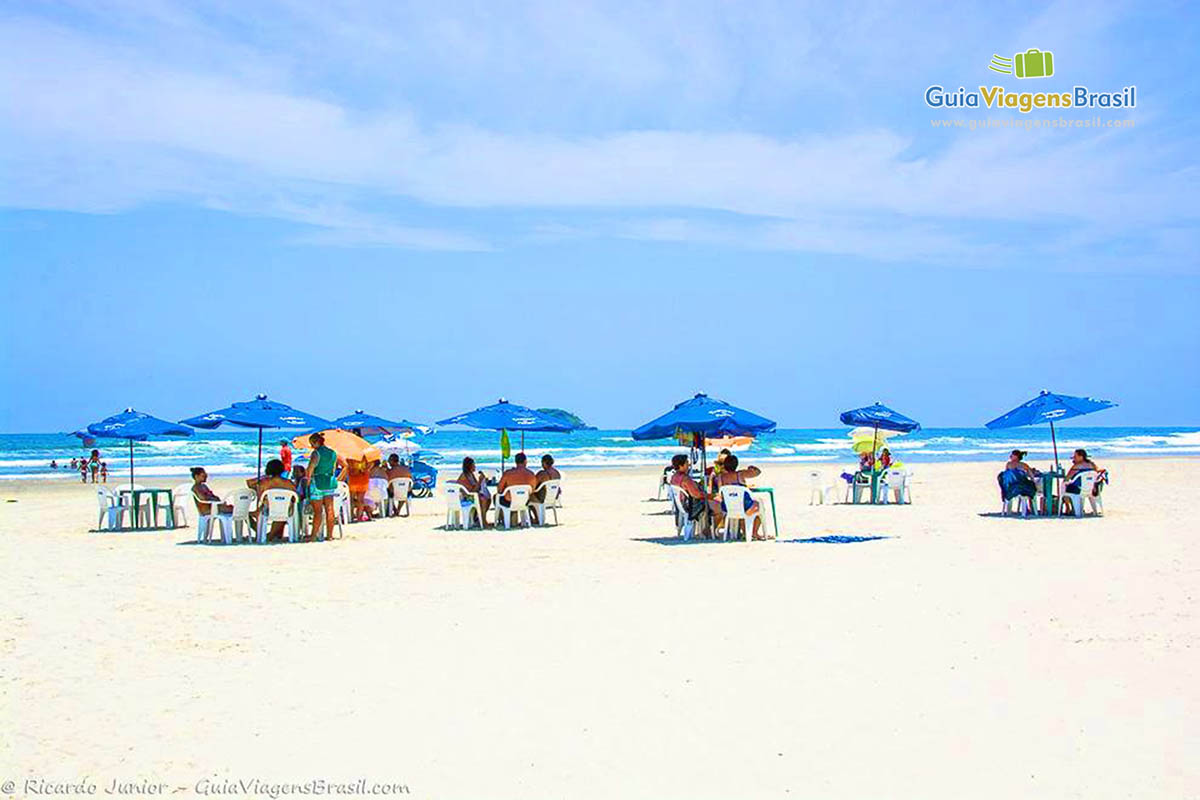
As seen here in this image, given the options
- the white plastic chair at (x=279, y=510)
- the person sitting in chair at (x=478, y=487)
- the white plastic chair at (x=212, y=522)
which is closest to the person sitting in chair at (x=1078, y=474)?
the person sitting in chair at (x=478, y=487)

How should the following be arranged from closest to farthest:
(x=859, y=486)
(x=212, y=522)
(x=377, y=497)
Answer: (x=212, y=522) < (x=377, y=497) < (x=859, y=486)

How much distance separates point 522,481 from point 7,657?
338 inches

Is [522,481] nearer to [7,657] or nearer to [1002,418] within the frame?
[1002,418]

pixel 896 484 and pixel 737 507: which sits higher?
pixel 896 484

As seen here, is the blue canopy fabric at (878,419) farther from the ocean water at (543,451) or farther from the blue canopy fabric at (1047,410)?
the ocean water at (543,451)

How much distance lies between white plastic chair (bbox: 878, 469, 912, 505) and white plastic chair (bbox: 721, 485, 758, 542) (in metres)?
6.24

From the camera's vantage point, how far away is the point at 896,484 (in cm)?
1806

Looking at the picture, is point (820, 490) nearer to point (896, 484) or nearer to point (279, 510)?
point (896, 484)

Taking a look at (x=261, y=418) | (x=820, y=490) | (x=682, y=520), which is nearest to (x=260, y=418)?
(x=261, y=418)

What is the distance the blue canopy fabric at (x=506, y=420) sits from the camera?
15227 millimetres

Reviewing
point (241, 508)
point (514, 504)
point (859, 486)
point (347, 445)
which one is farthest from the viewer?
point (859, 486)

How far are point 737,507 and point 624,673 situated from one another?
6.65 meters

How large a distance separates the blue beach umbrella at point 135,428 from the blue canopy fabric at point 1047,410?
40.0 ft

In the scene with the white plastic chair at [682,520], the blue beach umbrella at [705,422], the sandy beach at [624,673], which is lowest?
the sandy beach at [624,673]
